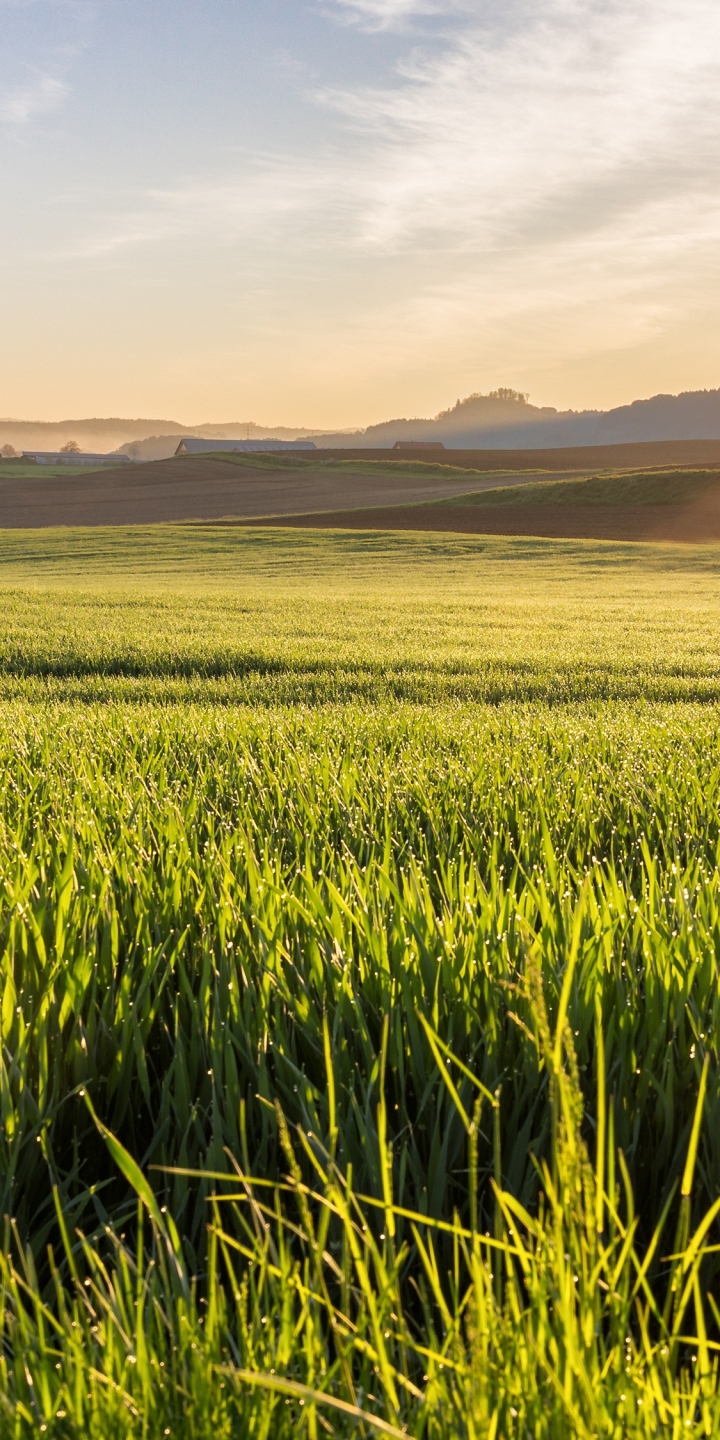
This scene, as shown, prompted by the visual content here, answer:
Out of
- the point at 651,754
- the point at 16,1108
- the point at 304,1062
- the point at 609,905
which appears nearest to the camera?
the point at 16,1108

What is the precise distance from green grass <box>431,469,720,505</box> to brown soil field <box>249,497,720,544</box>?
1.69m

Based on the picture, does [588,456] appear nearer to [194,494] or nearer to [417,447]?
[194,494]

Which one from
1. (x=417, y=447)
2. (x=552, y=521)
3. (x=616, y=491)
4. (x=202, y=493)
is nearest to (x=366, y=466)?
(x=202, y=493)

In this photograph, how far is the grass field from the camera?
874 millimetres

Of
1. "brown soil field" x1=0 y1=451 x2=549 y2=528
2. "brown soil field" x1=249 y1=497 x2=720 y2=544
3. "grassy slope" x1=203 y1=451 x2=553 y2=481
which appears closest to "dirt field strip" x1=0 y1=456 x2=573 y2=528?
"brown soil field" x1=0 y1=451 x2=549 y2=528

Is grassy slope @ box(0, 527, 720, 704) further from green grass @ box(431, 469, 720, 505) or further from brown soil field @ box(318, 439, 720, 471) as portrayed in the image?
brown soil field @ box(318, 439, 720, 471)

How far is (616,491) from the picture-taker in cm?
5159

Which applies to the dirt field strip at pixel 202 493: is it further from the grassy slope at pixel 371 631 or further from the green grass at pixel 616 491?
the grassy slope at pixel 371 631

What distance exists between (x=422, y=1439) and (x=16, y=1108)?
772mm

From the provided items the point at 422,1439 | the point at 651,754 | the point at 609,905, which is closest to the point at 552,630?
the point at 651,754

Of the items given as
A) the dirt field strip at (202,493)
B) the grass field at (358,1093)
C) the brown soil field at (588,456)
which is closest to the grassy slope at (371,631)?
the grass field at (358,1093)

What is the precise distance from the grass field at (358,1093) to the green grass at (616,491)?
159 feet

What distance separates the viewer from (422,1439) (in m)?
0.88

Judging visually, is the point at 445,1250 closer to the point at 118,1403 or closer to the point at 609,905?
the point at 118,1403
